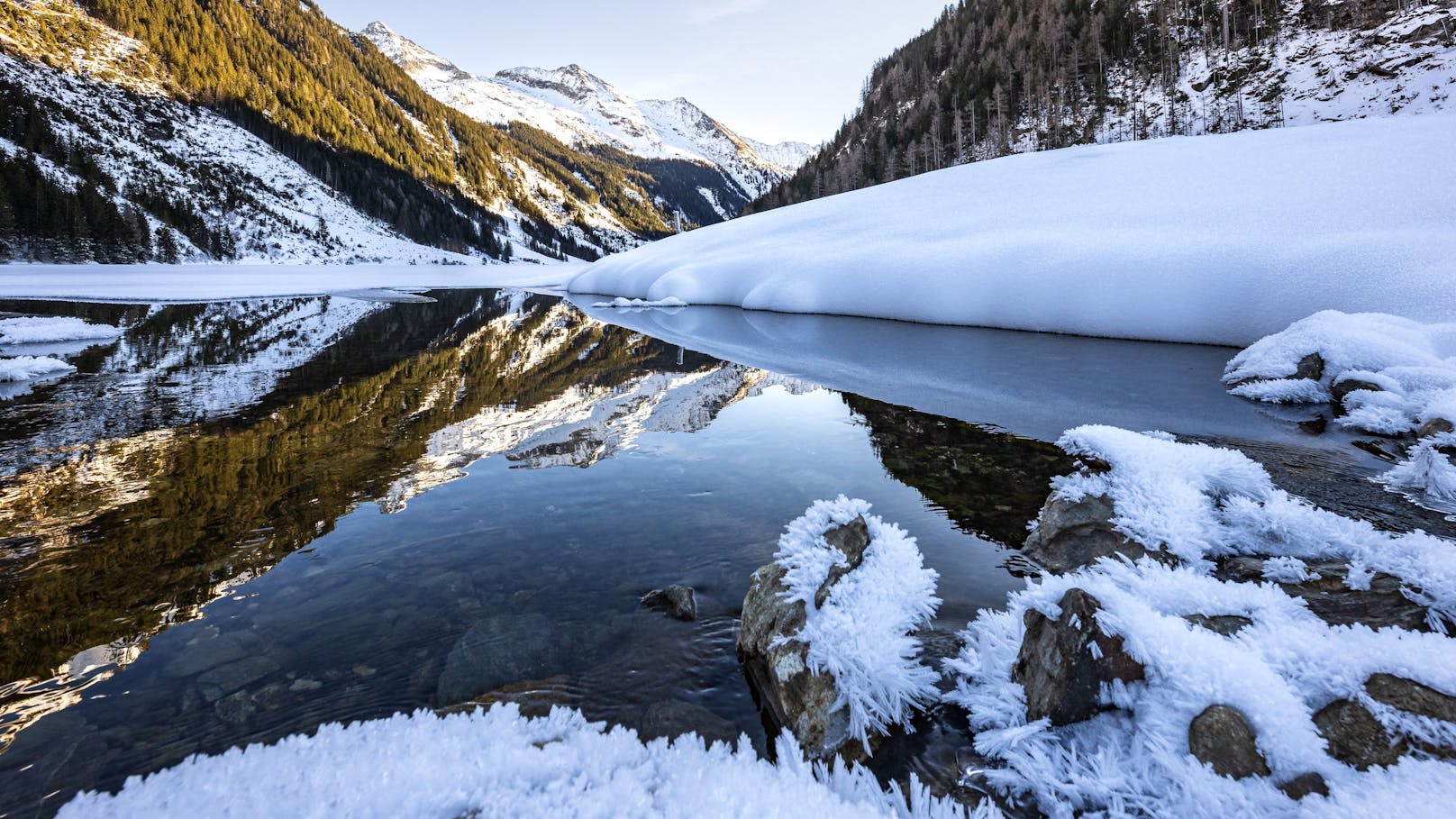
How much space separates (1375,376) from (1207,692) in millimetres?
6840

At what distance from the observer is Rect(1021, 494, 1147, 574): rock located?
2998 mm

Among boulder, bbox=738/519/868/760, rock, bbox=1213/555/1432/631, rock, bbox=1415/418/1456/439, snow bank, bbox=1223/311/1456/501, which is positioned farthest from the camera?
rock, bbox=1415/418/1456/439

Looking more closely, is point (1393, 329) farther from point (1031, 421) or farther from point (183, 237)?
point (183, 237)

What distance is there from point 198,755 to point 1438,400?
334 inches

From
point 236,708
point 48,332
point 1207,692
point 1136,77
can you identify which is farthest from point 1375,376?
point 1136,77

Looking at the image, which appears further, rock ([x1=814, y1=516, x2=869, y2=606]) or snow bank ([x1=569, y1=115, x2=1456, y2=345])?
snow bank ([x1=569, y1=115, x2=1456, y2=345])

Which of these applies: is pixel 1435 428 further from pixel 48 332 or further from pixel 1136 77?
pixel 1136 77

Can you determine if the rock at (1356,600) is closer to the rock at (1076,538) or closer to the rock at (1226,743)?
the rock at (1076,538)

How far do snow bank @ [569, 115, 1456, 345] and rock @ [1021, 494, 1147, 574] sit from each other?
26.5 ft

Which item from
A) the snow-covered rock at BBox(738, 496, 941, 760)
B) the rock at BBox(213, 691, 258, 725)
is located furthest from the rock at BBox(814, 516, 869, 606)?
the rock at BBox(213, 691, 258, 725)

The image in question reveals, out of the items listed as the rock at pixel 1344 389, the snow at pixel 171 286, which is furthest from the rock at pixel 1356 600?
the snow at pixel 171 286

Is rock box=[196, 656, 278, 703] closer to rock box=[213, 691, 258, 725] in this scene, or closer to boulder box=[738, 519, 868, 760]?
rock box=[213, 691, 258, 725]

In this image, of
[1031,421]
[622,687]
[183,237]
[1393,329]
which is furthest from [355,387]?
[183,237]

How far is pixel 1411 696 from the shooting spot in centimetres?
154
